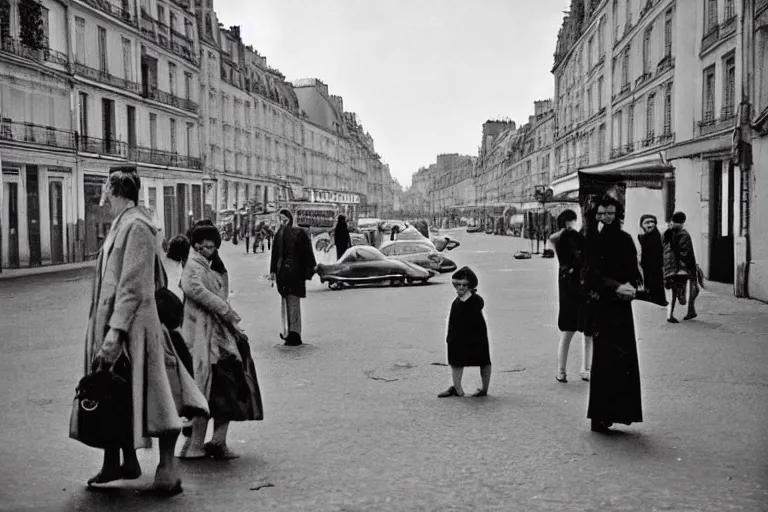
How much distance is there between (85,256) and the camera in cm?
3459

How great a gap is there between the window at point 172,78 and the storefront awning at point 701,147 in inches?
1242

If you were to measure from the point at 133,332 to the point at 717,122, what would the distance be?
813 inches

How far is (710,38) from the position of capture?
22469mm

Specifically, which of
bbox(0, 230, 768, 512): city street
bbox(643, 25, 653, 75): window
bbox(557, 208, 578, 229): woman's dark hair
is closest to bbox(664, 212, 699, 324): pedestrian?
bbox(0, 230, 768, 512): city street

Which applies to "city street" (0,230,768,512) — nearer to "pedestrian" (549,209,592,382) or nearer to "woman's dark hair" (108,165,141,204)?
"pedestrian" (549,209,592,382)

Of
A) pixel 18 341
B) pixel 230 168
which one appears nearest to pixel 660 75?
pixel 18 341

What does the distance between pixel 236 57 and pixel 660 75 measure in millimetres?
41169

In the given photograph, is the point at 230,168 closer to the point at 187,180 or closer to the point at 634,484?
the point at 187,180

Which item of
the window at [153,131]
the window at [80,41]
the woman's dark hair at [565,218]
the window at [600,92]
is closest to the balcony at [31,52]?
the window at [80,41]

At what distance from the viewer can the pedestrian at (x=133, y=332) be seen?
Result: 4.66 meters

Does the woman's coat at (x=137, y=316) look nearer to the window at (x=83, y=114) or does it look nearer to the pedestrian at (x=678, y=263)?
the pedestrian at (x=678, y=263)

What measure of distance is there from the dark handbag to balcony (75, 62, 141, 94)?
33178 millimetres

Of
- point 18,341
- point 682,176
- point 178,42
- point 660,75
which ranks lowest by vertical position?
point 18,341

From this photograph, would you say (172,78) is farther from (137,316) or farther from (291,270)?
(137,316)
